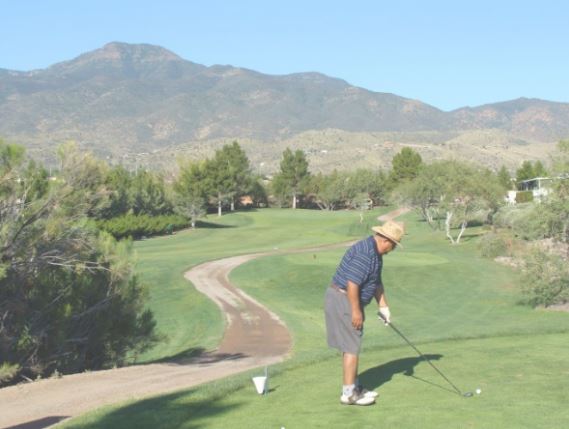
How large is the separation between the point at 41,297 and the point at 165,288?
59.9 ft

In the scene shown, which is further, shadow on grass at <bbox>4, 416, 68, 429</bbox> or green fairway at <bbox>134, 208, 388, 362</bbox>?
green fairway at <bbox>134, 208, 388, 362</bbox>

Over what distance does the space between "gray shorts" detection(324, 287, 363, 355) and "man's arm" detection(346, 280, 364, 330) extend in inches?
5.4

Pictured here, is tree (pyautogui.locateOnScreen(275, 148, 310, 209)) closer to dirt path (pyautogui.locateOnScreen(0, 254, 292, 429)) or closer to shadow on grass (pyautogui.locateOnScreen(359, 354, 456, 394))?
dirt path (pyautogui.locateOnScreen(0, 254, 292, 429))

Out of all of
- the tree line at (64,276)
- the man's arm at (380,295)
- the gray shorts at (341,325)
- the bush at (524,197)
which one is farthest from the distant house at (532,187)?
the gray shorts at (341,325)

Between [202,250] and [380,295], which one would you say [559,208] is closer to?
[380,295]

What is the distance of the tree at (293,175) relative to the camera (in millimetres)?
119188

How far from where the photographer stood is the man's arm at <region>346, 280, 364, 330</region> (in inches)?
373

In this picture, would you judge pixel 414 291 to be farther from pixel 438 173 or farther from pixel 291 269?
pixel 438 173

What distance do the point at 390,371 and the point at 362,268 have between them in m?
2.68

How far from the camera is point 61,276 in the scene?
16.8 m

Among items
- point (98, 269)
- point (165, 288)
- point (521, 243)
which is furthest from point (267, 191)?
point (98, 269)

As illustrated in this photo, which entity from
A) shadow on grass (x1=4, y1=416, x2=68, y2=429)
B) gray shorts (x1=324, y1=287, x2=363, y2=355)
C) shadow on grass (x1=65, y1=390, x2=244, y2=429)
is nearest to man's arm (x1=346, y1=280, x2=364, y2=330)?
gray shorts (x1=324, y1=287, x2=363, y2=355)

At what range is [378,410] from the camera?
8953 mm

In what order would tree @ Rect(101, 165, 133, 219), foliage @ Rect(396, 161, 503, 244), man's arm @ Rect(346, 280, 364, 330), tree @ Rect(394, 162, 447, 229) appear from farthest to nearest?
tree @ Rect(101, 165, 133, 219) < tree @ Rect(394, 162, 447, 229) < foliage @ Rect(396, 161, 503, 244) < man's arm @ Rect(346, 280, 364, 330)
